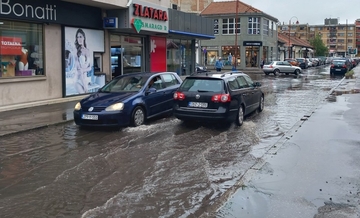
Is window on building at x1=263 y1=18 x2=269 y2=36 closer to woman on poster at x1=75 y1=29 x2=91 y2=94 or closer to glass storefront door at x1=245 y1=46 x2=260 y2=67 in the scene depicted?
glass storefront door at x1=245 y1=46 x2=260 y2=67

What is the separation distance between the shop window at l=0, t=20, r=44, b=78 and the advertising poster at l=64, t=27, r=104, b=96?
4.28 ft

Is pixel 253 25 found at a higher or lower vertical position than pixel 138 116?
higher

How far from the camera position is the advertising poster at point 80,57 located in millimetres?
17047

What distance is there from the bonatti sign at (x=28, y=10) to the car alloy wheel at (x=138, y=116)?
6.06 meters

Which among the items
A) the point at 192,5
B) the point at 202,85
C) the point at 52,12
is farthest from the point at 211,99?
the point at 192,5

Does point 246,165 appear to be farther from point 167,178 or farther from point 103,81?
point 103,81

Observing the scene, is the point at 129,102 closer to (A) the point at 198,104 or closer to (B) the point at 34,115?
(A) the point at 198,104

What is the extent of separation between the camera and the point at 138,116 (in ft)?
36.8

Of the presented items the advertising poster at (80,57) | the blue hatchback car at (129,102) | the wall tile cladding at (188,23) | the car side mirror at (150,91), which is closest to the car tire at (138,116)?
the blue hatchback car at (129,102)

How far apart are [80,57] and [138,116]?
7597 millimetres

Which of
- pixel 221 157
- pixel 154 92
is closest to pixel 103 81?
pixel 154 92

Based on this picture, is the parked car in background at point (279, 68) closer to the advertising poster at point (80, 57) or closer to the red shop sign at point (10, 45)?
the advertising poster at point (80, 57)

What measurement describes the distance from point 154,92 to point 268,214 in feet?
23.7

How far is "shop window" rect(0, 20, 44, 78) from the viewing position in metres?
14.2
